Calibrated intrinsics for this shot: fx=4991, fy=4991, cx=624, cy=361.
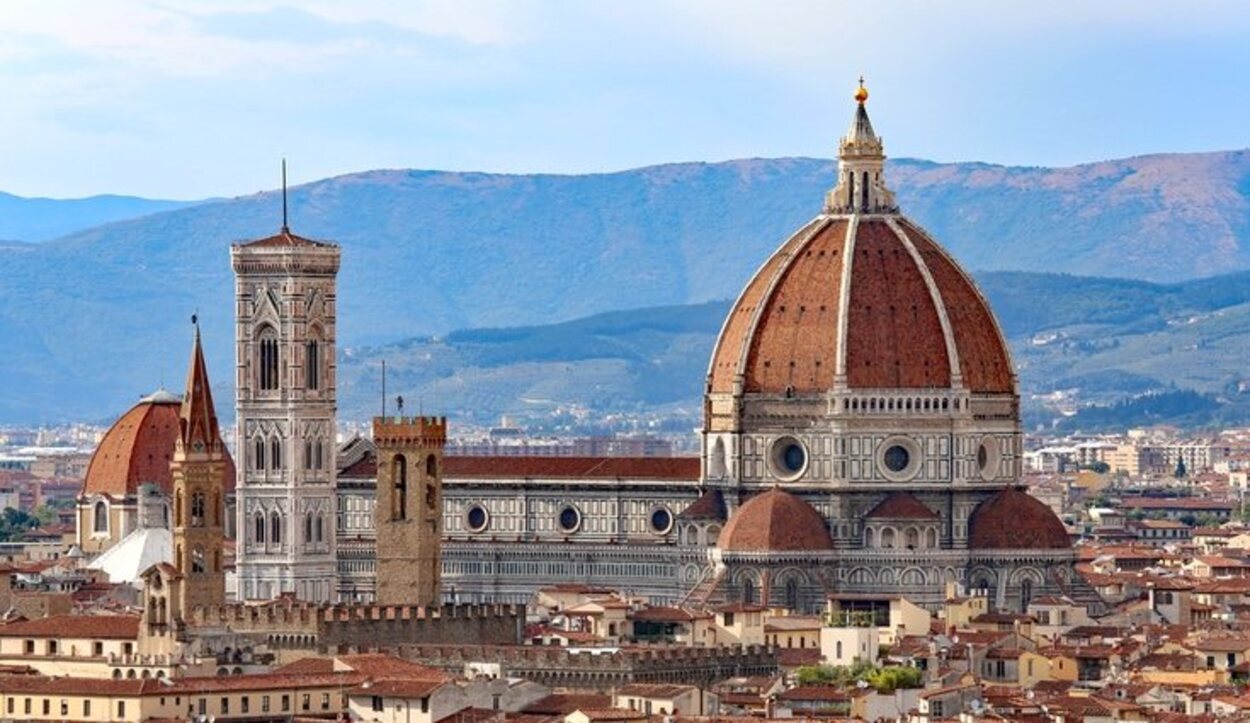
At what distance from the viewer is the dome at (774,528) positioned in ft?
440

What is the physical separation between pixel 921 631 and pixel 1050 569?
20661mm

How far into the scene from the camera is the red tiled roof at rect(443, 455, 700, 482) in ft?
470

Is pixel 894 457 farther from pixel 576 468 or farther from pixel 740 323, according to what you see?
pixel 576 468

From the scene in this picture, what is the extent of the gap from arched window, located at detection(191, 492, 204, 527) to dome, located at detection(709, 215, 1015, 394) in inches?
1133

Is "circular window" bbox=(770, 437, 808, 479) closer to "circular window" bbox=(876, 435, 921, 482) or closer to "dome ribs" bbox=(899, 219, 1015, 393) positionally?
"circular window" bbox=(876, 435, 921, 482)

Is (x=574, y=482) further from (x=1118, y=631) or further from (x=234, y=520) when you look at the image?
(x=1118, y=631)

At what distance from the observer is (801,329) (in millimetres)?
139500

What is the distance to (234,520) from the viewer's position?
150 meters

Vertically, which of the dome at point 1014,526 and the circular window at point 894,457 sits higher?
the circular window at point 894,457

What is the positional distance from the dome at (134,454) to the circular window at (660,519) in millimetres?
23250

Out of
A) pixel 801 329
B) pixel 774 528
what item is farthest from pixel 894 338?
pixel 774 528

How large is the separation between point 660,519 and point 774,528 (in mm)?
8315

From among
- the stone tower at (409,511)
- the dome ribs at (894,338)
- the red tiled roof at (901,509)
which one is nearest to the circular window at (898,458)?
the red tiled roof at (901,509)

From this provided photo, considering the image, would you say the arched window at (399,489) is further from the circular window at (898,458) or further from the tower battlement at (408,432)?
the circular window at (898,458)
